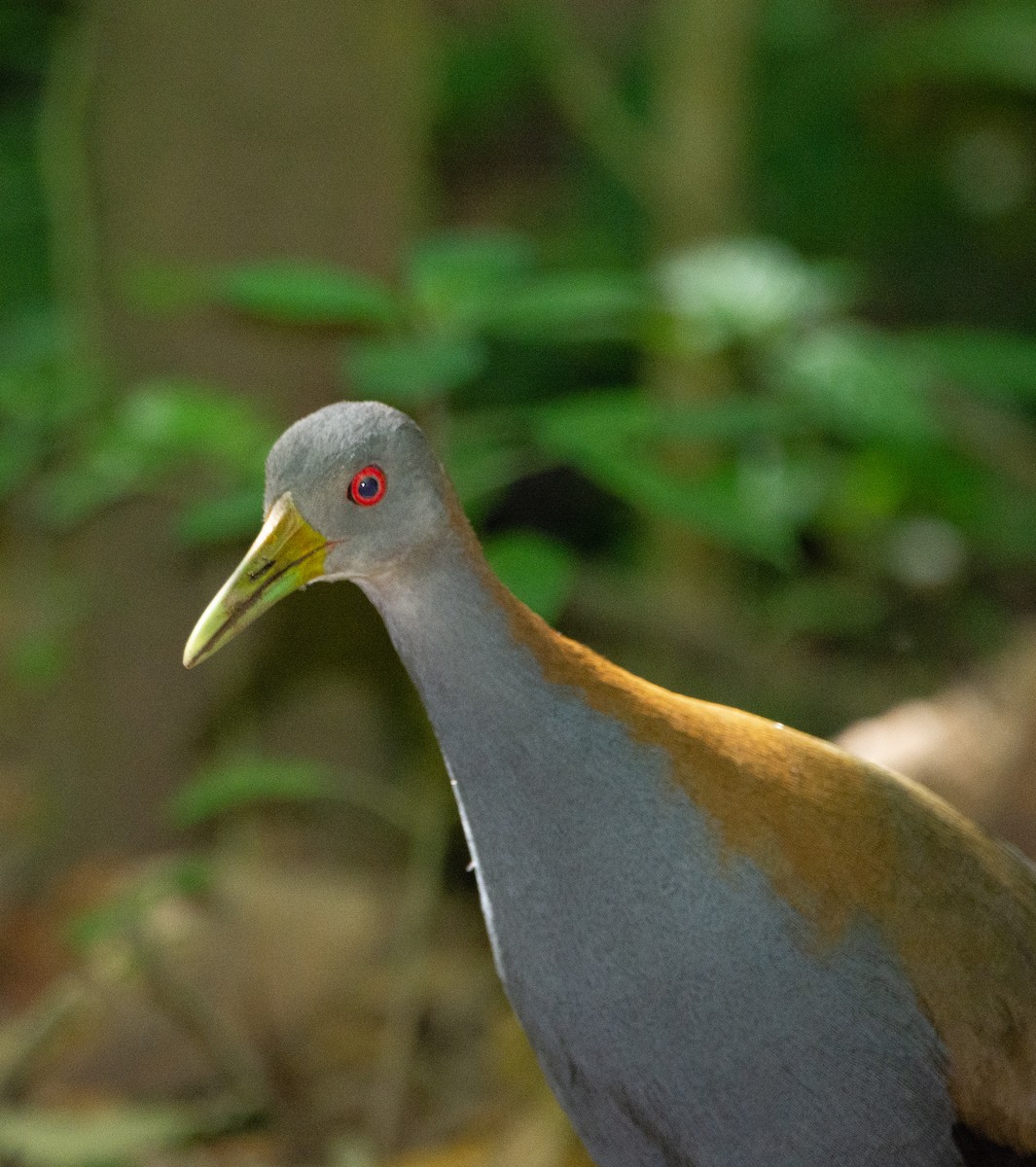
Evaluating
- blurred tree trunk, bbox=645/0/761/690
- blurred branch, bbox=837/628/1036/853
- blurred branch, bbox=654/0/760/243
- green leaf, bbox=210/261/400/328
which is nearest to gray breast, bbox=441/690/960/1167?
blurred branch, bbox=837/628/1036/853

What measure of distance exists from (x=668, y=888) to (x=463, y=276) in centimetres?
158

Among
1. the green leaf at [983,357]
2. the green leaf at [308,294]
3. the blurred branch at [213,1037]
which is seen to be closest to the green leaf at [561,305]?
the green leaf at [308,294]

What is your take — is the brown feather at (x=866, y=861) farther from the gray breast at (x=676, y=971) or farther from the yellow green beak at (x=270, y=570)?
the yellow green beak at (x=270, y=570)

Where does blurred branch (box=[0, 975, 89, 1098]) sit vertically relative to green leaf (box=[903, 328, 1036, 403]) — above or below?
below

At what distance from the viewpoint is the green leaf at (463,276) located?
9.80 feet

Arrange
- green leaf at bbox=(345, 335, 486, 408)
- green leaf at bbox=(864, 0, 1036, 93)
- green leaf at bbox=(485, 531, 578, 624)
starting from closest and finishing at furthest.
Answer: green leaf at bbox=(485, 531, 578, 624) → green leaf at bbox=(345, 335, 486, 408) → green leaf at bbox=(864, 0, 1036, 93)

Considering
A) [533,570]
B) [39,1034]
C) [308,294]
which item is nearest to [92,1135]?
[39,1034]

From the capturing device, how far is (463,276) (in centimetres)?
→ 308

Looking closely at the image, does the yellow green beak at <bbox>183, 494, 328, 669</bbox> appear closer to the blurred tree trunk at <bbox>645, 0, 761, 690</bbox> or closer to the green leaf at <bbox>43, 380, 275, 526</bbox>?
the green leaf at <bbox>43, 380, 275, 526</bbox>

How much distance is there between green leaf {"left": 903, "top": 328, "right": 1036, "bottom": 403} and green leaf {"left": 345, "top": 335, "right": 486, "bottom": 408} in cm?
83

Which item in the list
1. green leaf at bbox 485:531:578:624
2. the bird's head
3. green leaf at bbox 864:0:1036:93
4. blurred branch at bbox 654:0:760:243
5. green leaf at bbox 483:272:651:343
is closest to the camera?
the bird's head

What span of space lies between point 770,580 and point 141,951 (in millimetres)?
3110

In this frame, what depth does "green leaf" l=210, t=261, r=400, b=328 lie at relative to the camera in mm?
2760

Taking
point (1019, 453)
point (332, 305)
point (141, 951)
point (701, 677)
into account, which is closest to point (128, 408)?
point (332, 305)
